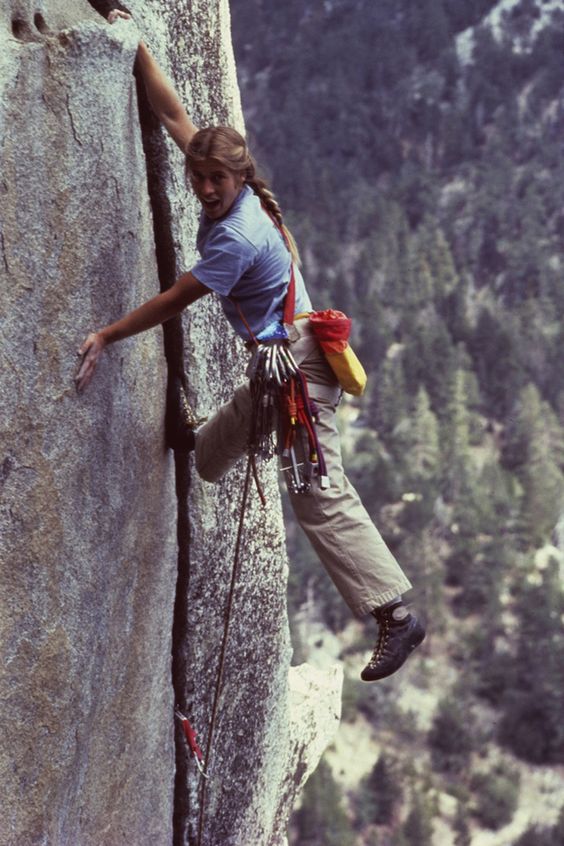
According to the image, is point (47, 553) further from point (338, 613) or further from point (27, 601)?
point (338, 613)

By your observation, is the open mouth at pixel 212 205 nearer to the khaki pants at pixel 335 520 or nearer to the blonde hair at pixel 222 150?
the blonde hair at pixel 222 150

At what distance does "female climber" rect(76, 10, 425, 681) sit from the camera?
491 cm

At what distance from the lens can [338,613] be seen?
191 feet

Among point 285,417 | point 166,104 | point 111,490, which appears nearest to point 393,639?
point 285,417

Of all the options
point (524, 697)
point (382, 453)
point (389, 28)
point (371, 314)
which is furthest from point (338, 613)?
point (389, 28)

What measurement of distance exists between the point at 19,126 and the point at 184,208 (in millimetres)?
1428

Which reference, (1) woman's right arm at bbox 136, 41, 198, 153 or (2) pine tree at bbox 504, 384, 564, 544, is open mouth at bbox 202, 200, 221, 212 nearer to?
(1) woman's right arm at bbox 136, 41, 198, 153

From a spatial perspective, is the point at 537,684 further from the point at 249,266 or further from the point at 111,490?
the point at 249,266

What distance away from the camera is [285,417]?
5.32 m

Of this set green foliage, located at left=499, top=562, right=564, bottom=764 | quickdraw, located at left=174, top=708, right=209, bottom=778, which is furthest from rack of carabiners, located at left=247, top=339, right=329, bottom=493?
green foliage, located at left=499, top=562, right=564, bottom=764

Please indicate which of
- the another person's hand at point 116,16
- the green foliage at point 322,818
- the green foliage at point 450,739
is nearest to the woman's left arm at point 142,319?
the another person's hand at point 116,16

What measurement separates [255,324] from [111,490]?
96 centimetres

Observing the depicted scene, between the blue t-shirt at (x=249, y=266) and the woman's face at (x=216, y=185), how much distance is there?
1.3 inches

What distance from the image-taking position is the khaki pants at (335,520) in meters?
5.33
